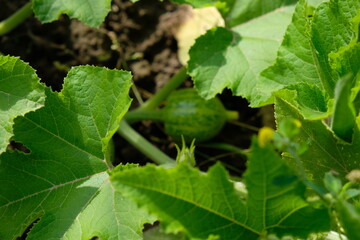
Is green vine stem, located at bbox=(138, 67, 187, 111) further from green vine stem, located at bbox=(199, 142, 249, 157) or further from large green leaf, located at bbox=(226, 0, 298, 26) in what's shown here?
large green leaf, located at bbox=(226, 0, 298, 26)

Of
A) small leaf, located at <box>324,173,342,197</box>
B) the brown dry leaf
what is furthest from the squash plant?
the brown dry leaf

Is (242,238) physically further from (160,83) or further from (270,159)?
(160,83)

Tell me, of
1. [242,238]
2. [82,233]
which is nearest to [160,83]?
[82,233]

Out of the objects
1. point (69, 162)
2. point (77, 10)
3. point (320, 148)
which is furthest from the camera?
point (77, 10)

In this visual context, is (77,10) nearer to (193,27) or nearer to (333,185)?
(193,27)

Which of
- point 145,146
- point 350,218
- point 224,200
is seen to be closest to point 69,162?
point 145,146

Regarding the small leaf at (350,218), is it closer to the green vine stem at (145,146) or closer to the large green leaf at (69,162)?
the large green leaf at (69,162)

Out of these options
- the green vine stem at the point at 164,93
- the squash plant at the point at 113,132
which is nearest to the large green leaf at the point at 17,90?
the squash plant at the point at 113,132

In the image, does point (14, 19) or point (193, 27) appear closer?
point (14, 19)

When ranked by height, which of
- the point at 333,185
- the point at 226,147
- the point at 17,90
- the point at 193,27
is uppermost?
the point at 333,185
